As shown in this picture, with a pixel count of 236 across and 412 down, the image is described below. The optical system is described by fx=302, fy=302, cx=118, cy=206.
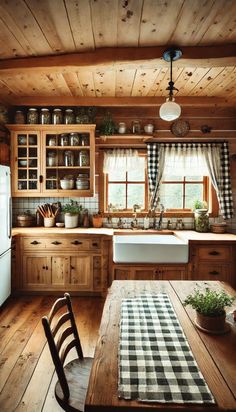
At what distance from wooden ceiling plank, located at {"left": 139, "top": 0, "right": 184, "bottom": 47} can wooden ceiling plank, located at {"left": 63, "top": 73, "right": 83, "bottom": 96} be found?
1008 millimetres

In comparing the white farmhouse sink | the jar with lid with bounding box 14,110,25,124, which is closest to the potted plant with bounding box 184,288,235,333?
the white farmhouse sink

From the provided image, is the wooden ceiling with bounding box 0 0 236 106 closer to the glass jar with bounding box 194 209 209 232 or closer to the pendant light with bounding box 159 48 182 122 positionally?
the pendant light with bounding box 159 48 182 122

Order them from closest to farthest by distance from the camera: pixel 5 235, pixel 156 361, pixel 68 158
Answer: pixel 156 361
pixel 5 235
pixel 68 158

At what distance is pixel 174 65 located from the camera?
2682 millimetres

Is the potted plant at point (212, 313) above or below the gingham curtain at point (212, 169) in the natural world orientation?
below

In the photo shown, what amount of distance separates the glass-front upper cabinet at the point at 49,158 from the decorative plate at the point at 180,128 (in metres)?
1.15

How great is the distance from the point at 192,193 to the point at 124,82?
75.5 inches

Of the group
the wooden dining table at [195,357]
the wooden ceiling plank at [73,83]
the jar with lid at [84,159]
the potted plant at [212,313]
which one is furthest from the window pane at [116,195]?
the potted plant at [212,313]

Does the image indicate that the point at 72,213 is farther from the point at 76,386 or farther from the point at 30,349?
the point at 76,386

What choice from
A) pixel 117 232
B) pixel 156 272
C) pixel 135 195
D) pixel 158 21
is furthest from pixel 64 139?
pixel 158 21

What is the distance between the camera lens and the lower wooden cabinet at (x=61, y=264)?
12.7 feet

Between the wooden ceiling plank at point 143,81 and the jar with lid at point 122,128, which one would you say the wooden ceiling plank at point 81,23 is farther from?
the jar with lid at point 122,128

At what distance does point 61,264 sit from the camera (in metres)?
3.88

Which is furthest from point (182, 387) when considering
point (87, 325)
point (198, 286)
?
point (87, 325)
